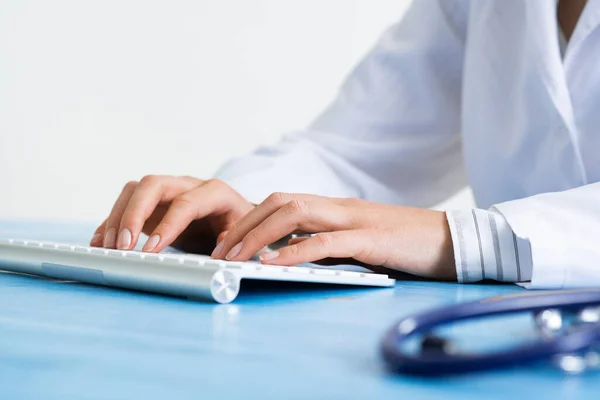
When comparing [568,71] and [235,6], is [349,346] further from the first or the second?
[235,6]

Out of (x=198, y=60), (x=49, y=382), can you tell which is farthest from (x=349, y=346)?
(x=198, y=60)

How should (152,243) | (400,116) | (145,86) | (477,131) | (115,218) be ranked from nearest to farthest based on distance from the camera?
(152,243) → (115,218) → (477,131) → (400,116) → (145,86)

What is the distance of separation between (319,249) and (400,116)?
861 mm

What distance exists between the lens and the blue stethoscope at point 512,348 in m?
0.26

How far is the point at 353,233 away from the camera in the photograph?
0.68 m

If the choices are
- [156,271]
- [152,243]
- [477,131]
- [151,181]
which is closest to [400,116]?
[477,131]

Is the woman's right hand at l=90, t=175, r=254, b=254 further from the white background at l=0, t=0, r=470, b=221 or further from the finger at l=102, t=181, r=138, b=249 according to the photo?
the white background at l=0, t=0, r=470, b=221

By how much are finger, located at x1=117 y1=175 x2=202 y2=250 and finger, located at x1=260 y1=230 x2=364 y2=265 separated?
0.61 ft

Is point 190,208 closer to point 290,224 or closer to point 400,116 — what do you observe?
point 290,224

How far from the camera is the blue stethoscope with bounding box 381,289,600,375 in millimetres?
260

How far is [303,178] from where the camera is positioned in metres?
1.25

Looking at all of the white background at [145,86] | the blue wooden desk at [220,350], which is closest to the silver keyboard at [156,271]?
the blue wooden desk at [220,350]

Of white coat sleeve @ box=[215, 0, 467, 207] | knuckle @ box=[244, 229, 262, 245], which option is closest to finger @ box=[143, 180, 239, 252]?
knuckle @ box=[244, 229, 262, 245]

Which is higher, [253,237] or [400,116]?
[400,116]
